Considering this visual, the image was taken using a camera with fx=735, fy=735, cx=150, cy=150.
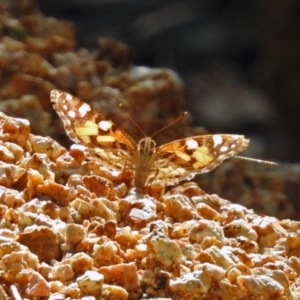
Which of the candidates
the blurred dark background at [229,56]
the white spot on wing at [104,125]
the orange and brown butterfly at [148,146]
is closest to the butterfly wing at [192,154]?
the orange and brown butterfly at [148,146]

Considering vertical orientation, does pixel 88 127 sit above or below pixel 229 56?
below

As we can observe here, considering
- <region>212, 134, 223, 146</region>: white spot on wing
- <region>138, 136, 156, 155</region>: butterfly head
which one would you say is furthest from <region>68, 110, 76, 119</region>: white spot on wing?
<region>212, 134, 223, 146</region>: white spot on wing

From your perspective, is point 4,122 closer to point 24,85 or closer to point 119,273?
point 24,85

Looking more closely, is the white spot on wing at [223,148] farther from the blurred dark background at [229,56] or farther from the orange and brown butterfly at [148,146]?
the blurred dark background at [229,56]

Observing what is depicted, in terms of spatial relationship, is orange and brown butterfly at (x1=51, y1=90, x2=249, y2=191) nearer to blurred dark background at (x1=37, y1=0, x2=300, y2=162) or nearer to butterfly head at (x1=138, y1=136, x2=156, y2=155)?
butterfly head at (x1=138, y1=136, x2=156, y2=155)

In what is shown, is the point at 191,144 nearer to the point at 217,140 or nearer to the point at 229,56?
the point at 217,140

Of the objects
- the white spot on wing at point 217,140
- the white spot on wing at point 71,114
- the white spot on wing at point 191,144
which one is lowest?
the white spot on wing at point 191,144

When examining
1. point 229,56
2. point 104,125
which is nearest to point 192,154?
point 104,125
